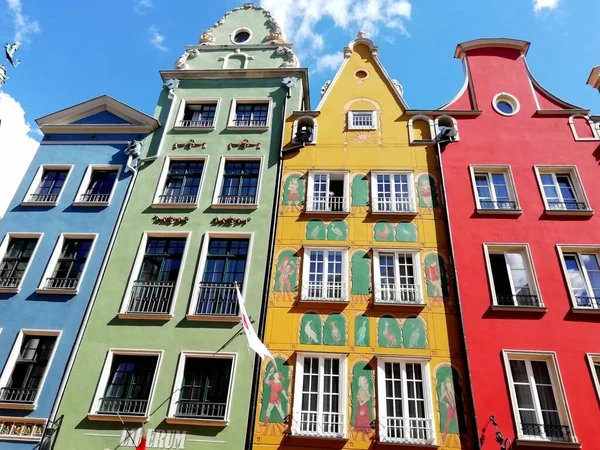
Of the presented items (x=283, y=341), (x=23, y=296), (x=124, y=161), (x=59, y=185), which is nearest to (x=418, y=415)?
(x=283, y=341)

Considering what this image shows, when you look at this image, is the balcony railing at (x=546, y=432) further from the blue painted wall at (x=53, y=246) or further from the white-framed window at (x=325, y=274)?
the blue painted wall at (x=53, y=246)

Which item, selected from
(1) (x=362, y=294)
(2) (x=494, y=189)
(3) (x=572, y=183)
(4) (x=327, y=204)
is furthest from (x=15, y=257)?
(3) (x=572, y=183)

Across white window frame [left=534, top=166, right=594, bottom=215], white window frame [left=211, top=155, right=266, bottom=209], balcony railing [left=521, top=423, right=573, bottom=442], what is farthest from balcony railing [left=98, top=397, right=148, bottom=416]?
white window frame [left=534, top=166, right=594, bottom=215]

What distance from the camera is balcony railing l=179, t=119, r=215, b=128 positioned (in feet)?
71.4

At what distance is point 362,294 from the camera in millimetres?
15984

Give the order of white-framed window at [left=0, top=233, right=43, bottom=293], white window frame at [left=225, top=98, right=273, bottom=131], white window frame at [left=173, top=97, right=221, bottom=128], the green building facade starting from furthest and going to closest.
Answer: white window frame at [left=173, top=97, right=221, bottom=128]
white window frame at [left=225, top=98, right=273, bottom=131]
white-framed window at [left=0, top=233, right=43, bottom=293]
the green building facade

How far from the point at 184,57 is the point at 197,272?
540 inches

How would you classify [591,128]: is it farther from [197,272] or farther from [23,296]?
[23,296]

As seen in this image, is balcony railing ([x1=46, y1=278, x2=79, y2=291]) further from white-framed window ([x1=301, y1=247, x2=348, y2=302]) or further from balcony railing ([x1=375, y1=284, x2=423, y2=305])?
balcony railing ([x1=375, y1=284, x2=423, y2=305])

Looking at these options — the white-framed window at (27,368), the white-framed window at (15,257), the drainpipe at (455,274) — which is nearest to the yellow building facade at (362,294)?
the drainpipe at (455,274)

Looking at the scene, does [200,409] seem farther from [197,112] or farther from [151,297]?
[197,112]

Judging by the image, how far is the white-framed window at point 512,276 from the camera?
50.7 feet

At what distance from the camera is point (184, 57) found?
24641mm

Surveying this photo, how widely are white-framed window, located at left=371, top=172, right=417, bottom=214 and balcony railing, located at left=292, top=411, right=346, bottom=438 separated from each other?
8046 millimetres
